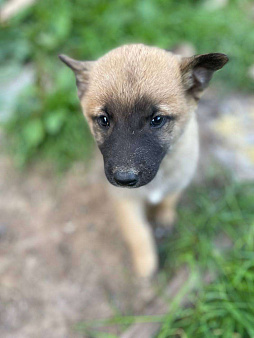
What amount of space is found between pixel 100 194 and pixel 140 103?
76.1 inches

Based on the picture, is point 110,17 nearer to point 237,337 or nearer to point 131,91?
point 131,91

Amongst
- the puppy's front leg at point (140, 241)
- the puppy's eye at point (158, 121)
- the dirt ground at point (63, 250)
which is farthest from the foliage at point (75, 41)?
the puppy's eye at point (158, 121)

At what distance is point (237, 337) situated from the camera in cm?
275

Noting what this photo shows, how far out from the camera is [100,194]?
401 centimetres

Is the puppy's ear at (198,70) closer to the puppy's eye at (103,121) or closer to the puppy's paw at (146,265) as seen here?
the puppy's eye at (103,121)

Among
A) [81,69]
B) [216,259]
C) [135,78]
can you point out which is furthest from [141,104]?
[216,259]

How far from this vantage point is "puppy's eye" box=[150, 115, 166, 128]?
2.37 metres

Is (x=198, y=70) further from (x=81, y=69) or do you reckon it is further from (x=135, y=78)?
(x=81, y=69)

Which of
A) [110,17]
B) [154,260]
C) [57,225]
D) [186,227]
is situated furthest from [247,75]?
[57,225]

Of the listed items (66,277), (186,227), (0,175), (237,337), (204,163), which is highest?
A: (0,175)

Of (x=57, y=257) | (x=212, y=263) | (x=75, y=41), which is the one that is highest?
(x=75, y=41)

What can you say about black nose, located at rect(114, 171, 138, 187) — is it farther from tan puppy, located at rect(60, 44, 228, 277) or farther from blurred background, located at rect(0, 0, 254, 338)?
blurred background, located at rect(0, 0, 254, 338)

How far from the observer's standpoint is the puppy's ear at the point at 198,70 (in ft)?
7.56

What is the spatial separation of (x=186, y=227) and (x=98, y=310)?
1.17 metres
